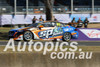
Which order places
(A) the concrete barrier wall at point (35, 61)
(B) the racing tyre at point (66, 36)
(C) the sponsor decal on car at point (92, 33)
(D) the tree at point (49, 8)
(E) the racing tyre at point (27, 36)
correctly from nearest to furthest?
(A) the concrete barrier wall at point (35, 61) → (E) the racing tyre at point (27, 36) → (B) the racing tyre at point (66, 36) → (C) the sponsor decal on car at point (92, 33) → (D) the tree at point (49, 8)

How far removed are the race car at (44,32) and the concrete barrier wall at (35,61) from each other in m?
9.34

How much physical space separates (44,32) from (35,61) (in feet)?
31.7

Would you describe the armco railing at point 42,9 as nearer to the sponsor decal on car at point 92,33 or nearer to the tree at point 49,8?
the tree at point 49,8

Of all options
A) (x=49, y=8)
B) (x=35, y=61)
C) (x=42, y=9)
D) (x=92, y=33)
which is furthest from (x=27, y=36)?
(x=42, y=9)

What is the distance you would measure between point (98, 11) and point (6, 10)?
12601 mm

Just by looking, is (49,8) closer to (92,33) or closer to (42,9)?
(92,33)

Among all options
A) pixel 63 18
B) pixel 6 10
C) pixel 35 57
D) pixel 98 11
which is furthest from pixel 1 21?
pixel 35 57

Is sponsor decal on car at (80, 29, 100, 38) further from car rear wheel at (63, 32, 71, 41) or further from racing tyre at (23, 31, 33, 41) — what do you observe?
racing tyre at (23, 31, 33, 41)

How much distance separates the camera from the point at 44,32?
54.2 feet

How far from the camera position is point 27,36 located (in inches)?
642

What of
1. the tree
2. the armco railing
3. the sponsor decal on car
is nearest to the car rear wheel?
the sponsor decal on car

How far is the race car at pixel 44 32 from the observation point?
16328 mm

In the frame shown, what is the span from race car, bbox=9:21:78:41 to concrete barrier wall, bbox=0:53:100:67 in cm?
934

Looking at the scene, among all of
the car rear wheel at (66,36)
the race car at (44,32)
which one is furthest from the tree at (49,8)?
the car rear wheel at (66,36)
